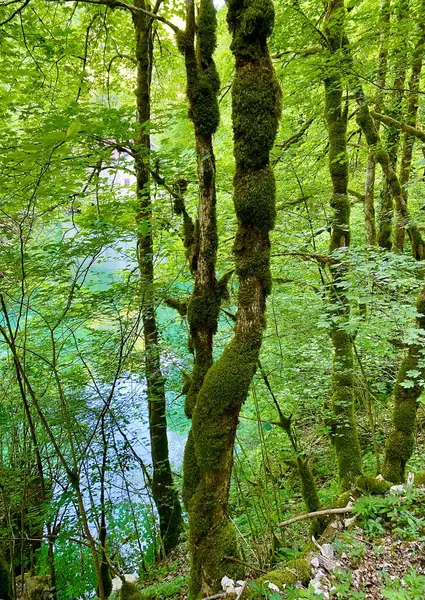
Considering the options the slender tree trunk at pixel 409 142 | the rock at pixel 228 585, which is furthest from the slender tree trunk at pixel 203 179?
the slender tree trunk at pixel 409 142

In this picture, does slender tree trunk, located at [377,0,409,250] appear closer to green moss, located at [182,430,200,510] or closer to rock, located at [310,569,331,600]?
green moss, located at [182,430,200,510]

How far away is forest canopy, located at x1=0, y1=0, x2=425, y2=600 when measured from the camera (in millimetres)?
2213

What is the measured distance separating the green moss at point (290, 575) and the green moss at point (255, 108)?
2.64m

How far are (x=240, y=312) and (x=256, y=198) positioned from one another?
0.73 m

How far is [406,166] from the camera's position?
20.7ft

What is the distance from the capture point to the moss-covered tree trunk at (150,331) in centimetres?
373

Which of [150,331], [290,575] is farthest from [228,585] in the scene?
[150,331]

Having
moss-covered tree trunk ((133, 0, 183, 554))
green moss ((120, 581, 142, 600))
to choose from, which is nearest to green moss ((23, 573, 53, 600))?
moss-covered tree trunk ((133, 0, 183, 554))

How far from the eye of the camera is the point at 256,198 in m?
2.19

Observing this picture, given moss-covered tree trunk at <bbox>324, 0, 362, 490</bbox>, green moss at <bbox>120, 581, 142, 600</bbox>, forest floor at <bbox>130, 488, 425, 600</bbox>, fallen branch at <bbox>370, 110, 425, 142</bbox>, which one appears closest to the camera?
forest floor at <bbox>130, 488, 425, 600</bbox>

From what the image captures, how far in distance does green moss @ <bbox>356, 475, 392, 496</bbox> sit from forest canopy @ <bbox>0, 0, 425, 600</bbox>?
23 mm

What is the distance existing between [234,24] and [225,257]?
205cm

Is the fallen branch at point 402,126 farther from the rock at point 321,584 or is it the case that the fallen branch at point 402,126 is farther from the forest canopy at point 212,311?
the rock at point 321,584

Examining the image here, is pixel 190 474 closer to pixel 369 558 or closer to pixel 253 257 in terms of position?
pixel 369 558
